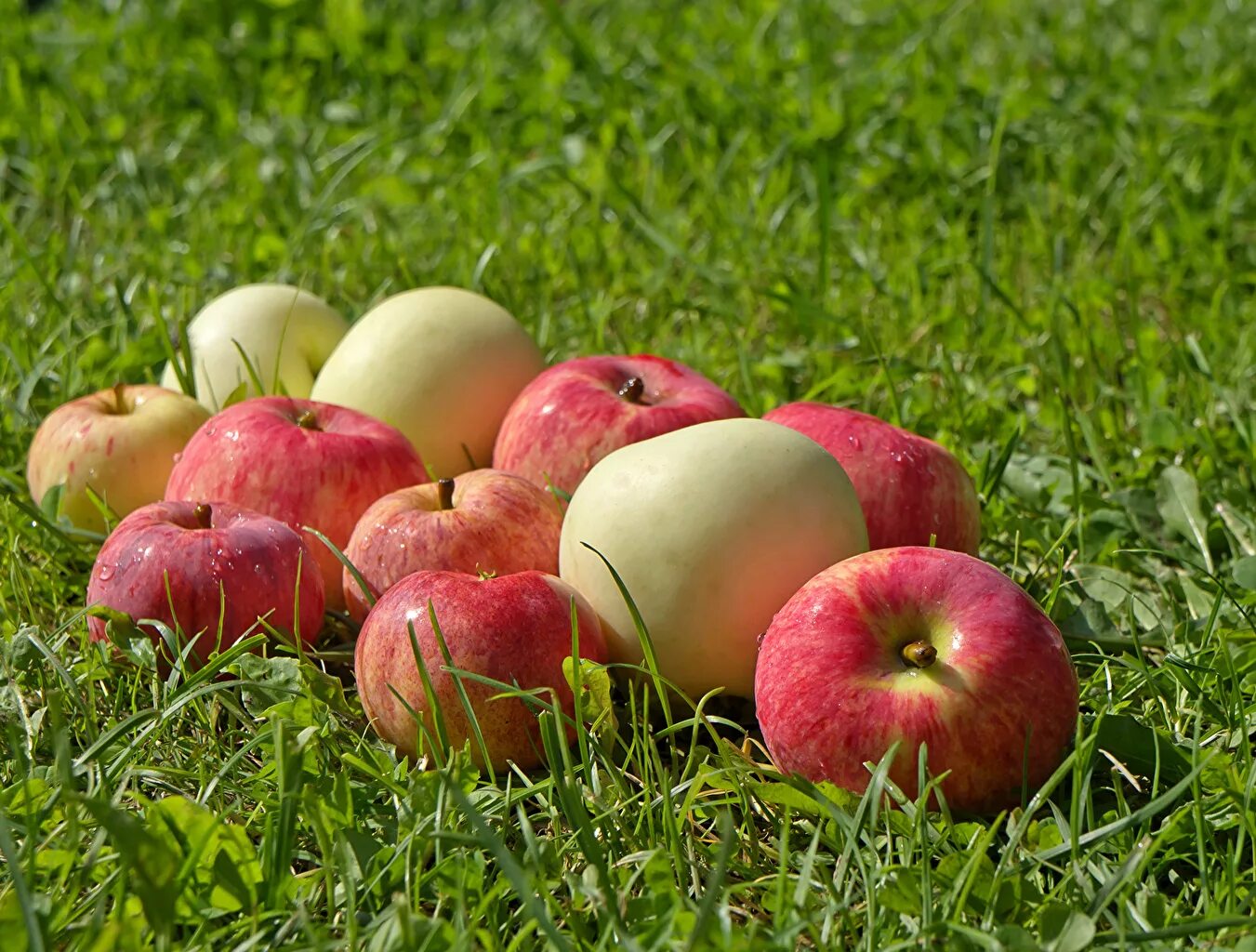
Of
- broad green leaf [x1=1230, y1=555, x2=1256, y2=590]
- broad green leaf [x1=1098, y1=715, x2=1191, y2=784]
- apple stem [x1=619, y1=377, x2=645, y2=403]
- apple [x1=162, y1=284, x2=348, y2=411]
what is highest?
apple [x1=162, y1=284, x2=348, y2=411]

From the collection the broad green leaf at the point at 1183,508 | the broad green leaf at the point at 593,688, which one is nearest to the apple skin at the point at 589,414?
the broad green leaf at the point at 593,688

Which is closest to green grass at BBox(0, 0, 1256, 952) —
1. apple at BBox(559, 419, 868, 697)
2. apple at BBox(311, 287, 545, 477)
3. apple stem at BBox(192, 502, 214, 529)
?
Answer: apple at BBox(559, 419, 868, 697)

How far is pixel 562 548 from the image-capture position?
2193mm

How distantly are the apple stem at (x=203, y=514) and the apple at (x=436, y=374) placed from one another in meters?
0.53

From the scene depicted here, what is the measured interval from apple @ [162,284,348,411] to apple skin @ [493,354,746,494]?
2.19ft

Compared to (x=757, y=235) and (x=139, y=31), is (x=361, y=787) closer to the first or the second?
(x=757, y=235)

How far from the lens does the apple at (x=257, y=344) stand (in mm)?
2924

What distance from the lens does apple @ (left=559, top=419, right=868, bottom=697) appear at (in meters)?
2.04

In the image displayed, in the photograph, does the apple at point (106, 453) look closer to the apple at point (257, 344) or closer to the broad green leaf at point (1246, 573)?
the apple at point (257, 344)

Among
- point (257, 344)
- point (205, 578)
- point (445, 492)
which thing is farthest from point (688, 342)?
point (205, 578)

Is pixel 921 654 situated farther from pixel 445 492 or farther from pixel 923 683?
pixel 445 492

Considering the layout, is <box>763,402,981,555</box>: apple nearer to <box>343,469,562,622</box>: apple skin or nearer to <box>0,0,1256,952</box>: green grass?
<box>0,0,1256,952</box>: green grass

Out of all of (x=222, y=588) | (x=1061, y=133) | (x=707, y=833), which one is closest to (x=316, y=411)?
(x=222, y=588)

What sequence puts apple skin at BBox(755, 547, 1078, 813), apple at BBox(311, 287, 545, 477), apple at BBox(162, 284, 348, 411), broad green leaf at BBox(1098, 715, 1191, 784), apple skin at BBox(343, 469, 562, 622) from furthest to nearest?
apple at BBox(162, 284, 348, 411) → apple at BBox(311, 287, 545, 477) → apple skin at BBox(343, 469, 562, 622) → broad green leaf at BBox(1098, 715, 1191, 784) → apple skin at BBox(755, 547, 1078, 813)
